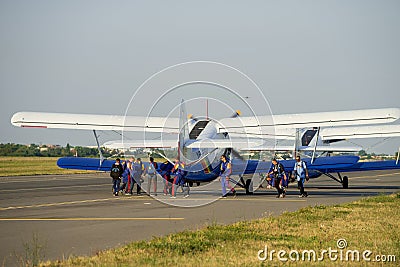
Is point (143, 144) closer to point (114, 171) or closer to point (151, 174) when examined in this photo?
point (151, 174)

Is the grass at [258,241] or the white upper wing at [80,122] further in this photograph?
the white upper wing at [80,122]

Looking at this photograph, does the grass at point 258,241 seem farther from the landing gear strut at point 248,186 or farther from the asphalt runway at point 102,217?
the landing gear strut at point 248,186

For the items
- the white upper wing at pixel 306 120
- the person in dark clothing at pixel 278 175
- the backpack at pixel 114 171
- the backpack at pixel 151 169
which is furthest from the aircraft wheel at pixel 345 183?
the backpack at pixel 114 171

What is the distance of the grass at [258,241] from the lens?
9758mm

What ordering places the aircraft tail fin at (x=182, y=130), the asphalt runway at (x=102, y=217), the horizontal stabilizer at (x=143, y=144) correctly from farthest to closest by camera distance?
the horizontal stabilizer at (x=143, y=144), the aircraft tail fin at (x=182, y=130), the asphalt runway at (x=102, y=217)

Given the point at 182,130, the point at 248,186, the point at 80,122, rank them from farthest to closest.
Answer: the point at 248,186 → the point at 80,122 → the point at 182,130

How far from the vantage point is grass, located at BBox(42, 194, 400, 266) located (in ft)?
32.0

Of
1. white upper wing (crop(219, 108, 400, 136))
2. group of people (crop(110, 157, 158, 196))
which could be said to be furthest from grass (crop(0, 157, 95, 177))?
white upper wing (crop(219, 108, 400, 136))

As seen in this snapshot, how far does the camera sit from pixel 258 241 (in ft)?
39.2

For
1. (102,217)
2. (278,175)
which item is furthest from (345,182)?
(102,217)

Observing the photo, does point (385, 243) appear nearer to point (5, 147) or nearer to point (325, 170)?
point (325, 170)

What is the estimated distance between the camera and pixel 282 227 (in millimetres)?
14094

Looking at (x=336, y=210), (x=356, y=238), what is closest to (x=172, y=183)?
(x=336, y=210)

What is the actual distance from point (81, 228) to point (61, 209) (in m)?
5.41
